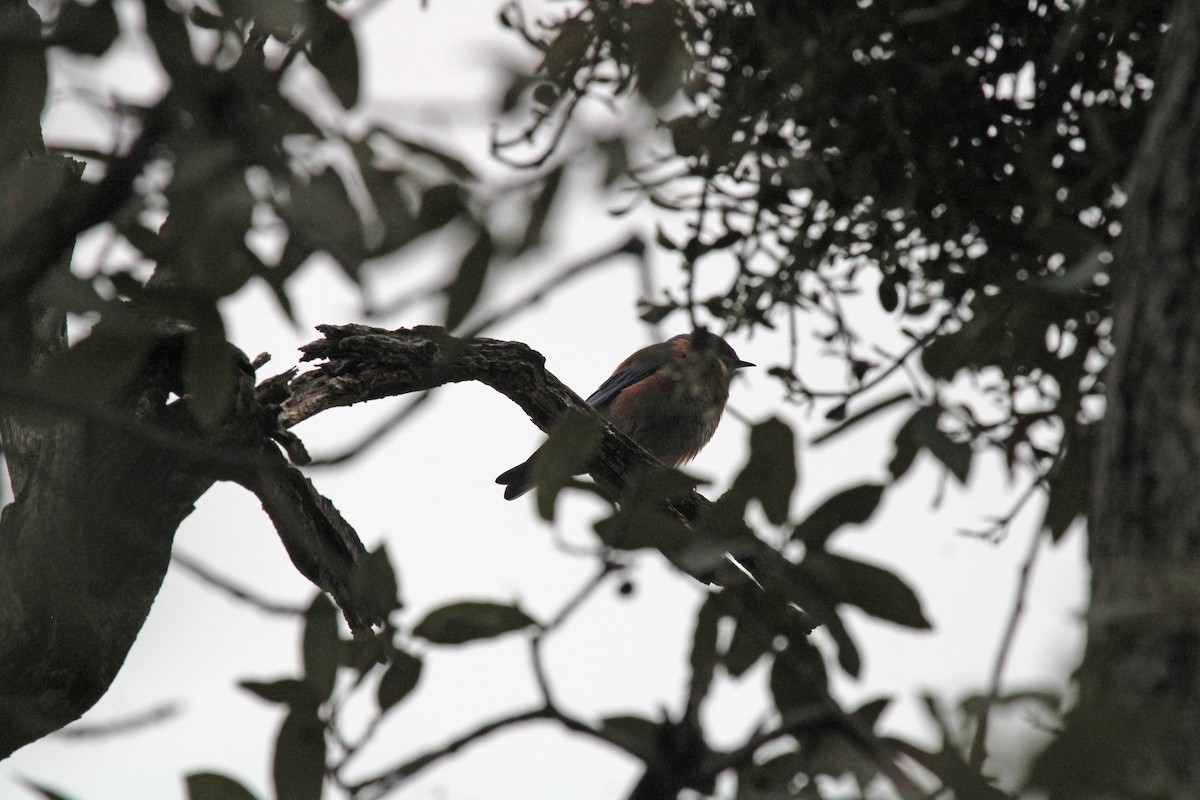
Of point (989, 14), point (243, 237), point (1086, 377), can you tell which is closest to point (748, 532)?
point (243, 237)

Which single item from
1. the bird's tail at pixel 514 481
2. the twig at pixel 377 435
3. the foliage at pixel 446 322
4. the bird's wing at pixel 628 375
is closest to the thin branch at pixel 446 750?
the foliage at pixel 446 322

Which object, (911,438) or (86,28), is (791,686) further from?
(86,28)

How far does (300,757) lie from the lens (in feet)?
3.35

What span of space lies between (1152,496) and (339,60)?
71 cm

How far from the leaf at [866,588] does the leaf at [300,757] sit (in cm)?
44

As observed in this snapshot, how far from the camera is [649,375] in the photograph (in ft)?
15.6

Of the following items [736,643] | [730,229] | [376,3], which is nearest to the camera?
[376,3]

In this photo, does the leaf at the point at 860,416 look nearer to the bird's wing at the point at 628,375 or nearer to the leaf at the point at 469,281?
the leaf at the point at 469,281

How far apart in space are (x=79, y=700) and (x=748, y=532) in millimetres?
1290

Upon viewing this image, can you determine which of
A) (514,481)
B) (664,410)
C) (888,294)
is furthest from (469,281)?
(664,410)

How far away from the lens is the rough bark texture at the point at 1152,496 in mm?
700

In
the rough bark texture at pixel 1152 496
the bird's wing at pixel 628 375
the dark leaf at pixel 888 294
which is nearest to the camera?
the rough bark texture at pixel 1152 496

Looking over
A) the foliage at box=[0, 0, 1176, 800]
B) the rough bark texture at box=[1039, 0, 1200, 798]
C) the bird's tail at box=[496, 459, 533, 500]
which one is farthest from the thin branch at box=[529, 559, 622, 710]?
the bird's tail at box=[496, 459, 533, 500]

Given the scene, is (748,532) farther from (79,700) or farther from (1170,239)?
(79,700)
